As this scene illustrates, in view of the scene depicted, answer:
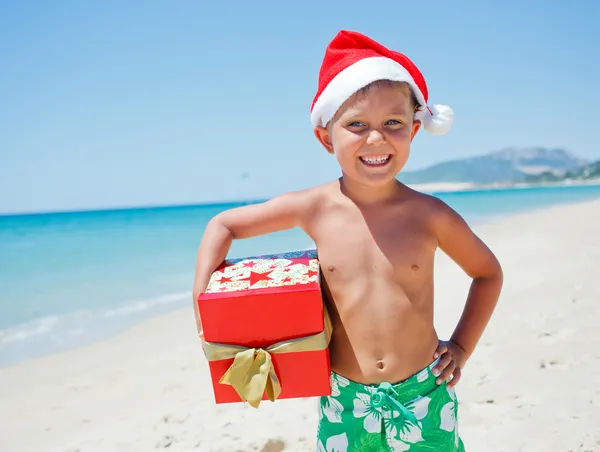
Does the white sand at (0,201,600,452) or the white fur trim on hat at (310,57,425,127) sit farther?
the white sand at (0,201,600,452)

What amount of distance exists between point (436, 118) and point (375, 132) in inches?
14.0

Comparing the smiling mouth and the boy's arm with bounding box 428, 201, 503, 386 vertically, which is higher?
the smiling mouth

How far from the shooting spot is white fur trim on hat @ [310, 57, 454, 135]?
1649 mm

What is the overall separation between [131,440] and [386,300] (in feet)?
7.51

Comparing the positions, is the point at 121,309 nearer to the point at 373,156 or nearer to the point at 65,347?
the point at 65,347

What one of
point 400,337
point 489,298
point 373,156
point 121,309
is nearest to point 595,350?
point 489,298

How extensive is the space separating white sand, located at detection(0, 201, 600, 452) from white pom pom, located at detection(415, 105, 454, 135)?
184 cm

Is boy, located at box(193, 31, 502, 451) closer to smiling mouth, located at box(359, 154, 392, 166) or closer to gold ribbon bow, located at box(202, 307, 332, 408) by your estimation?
smiling mouth, located at box(359, 154, 392, 166)

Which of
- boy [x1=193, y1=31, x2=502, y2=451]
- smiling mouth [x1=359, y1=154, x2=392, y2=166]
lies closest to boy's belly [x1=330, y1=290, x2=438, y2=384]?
boy [x1=193, y1=31, x2=502, y2=451]

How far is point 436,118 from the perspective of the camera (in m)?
1.85

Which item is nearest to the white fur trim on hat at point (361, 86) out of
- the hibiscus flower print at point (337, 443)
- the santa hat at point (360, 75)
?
the santa hat at point (360, 75)

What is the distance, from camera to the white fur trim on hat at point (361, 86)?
5.41 feet

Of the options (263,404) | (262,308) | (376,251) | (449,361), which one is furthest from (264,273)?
(263,404)

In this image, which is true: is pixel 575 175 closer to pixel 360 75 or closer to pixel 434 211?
pixel 434 211
